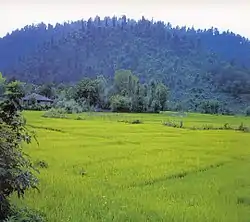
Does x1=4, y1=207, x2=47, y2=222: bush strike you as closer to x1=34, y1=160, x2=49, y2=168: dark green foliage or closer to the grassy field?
the grassy field

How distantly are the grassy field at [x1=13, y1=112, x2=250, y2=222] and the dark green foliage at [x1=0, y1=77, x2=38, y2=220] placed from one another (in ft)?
1.64

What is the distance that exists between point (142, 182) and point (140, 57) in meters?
41.9

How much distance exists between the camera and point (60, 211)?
4.00m

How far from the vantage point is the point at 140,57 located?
47094 millimetres

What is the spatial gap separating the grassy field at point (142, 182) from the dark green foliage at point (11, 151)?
500mm

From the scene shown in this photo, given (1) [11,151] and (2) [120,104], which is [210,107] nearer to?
(2) [120,104]

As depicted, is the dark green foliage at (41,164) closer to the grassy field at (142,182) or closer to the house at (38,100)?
the grassy field at (142,182)

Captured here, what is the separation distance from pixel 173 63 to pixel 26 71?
13.2 m

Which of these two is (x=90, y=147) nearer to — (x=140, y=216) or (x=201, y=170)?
(x=201, y=170)

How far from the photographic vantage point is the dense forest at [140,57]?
2762 centimetres

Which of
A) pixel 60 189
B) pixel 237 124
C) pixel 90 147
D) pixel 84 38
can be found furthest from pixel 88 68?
pixel 60 189

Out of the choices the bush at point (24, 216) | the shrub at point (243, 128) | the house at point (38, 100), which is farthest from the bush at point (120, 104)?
the bush at point (24, 216)

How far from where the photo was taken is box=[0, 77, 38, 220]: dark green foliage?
332 centimetres

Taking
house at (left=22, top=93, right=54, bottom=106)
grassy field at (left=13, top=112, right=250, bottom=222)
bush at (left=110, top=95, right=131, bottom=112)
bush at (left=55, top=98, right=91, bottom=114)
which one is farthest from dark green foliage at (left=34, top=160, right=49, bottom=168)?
bush at (left=110, top=95, right=131, bottom=112)
